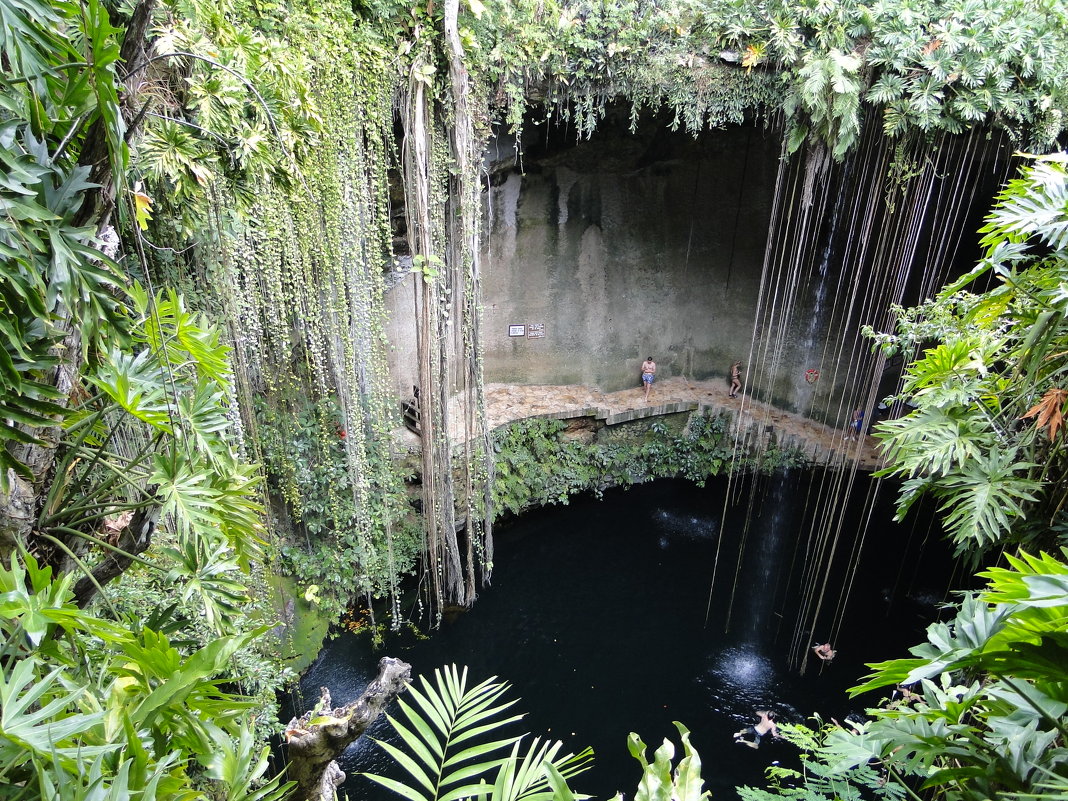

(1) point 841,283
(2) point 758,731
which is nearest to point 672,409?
(1) point 841,283

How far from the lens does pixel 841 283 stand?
7.51 meters

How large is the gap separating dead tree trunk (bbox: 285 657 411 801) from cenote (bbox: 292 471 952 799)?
4.06 ft

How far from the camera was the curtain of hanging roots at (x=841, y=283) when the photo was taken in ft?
16.9

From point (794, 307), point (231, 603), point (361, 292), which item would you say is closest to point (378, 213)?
point (361, 292)

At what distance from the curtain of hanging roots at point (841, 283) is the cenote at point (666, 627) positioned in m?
0.13

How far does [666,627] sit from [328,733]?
11.8 feet

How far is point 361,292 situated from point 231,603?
9.83ft

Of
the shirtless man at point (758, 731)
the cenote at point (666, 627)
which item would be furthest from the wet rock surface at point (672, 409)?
the shirtless man at point (758, 731)

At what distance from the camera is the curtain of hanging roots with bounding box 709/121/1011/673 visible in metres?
5.16

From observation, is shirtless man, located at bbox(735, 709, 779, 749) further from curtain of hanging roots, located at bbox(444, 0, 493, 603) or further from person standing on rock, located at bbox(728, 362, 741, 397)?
person standing on rock, located at bbox(728, 362, 741, 397)

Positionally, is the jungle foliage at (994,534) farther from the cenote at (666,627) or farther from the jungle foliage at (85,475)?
the cenote at (666,627)

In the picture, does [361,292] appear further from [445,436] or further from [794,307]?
[794,307]

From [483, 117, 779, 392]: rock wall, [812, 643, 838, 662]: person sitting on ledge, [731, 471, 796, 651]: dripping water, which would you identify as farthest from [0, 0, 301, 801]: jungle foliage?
[483, 117, 779, 392]: rock wall

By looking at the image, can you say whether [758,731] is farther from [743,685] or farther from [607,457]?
[607,457]
